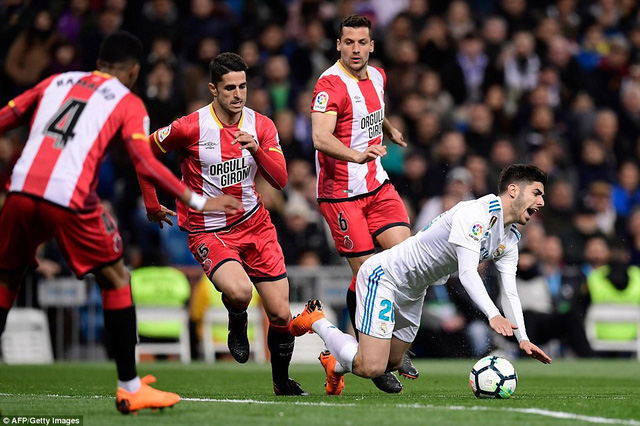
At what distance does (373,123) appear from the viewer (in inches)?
412

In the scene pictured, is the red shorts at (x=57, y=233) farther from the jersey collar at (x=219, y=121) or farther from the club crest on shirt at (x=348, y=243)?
the club crest on shirt at (x=348, y=243)

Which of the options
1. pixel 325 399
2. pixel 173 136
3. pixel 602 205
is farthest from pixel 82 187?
pixel 602 205

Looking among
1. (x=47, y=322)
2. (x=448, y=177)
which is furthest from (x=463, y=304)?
(x=47, y=322)

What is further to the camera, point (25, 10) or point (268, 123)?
point (25, 10)

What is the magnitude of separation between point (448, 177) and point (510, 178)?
8.17 meters

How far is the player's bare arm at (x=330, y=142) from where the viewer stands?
960 cm

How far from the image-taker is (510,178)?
27.4 feet

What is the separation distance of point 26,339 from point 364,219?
6.96 metres

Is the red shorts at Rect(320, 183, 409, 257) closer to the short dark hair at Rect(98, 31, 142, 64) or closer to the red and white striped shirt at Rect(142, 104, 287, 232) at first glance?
the red and white striped shirt at Rect(142, 104, 287, 232)

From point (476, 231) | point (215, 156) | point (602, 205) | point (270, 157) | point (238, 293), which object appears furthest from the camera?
point (602, 205)

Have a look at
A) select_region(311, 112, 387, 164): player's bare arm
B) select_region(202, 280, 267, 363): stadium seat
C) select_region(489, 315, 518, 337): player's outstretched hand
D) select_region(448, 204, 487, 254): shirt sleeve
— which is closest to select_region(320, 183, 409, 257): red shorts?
select_region(311, 112, 387, 164): player's bare arm

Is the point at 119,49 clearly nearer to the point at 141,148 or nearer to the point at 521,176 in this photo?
the point at 141,148

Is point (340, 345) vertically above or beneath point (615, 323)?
above

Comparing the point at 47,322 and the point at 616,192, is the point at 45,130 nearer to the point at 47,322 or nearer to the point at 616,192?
the point at 47,322
